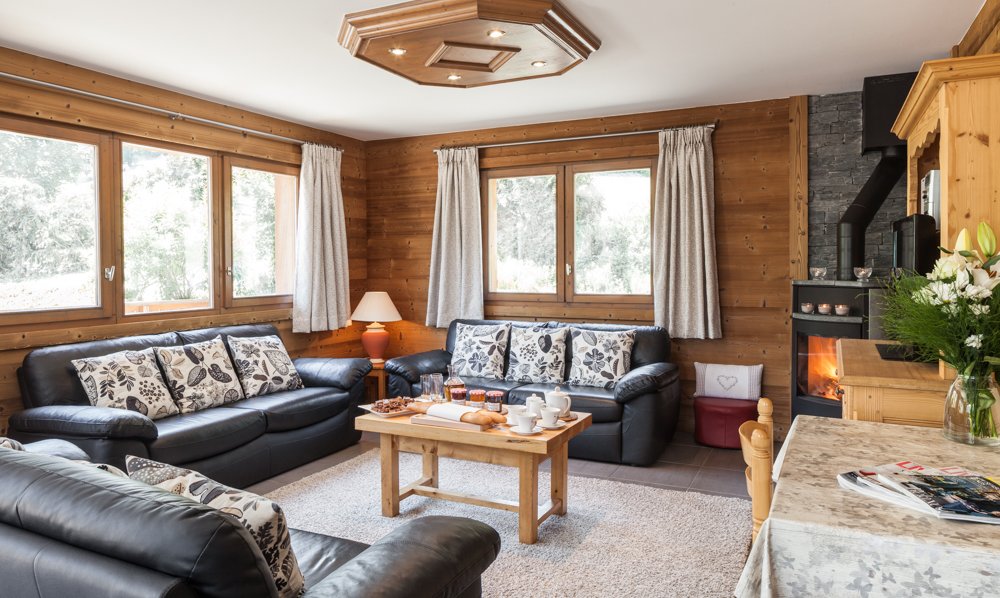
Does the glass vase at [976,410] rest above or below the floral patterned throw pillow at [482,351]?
above

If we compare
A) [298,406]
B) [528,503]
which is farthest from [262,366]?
[528,503]

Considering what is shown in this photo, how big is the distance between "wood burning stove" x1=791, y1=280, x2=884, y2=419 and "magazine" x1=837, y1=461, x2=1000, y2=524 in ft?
9.48

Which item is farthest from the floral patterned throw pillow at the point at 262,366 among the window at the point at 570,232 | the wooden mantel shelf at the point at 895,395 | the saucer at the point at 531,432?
the wooden mantel shelf at the point at 895,395

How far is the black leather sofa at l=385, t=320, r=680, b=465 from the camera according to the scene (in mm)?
4480

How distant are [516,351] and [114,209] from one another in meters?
2.94

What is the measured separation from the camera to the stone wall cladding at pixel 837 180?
4.63 metres

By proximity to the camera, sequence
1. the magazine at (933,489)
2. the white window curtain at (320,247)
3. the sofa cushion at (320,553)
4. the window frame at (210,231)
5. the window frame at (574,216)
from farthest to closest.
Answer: the white window curtain at (320,247) → the window frame at (574,216) → the window frame at (210,231) → the sofa cushion at (320,553) → the magazine at (933,489)

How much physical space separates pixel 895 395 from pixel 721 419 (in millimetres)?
2772

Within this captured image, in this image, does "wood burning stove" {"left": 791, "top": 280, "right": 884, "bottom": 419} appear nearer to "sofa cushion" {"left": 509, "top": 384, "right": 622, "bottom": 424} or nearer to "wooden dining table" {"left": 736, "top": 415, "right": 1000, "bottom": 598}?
"sofa cushion" {"left": 509, "top": 384, "right": 622, "bottom": 424}

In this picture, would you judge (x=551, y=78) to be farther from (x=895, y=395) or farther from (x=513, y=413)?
(x=895, y=395)

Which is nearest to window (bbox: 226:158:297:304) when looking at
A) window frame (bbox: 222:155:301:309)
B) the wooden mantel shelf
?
window frame (bbox: 222:155:301:309)

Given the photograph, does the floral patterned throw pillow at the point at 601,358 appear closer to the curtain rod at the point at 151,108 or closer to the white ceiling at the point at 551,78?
the white ceiling at the point at 551,78

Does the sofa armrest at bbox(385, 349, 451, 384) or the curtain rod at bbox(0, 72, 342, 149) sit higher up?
the curtain rod at bbox(0, 72, 342, 149)

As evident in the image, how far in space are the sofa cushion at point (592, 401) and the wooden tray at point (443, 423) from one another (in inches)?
50.8
